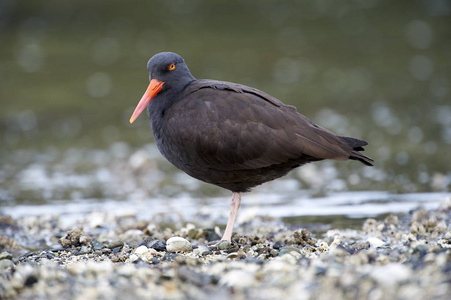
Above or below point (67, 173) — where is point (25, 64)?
above

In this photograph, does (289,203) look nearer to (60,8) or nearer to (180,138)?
(180,138)

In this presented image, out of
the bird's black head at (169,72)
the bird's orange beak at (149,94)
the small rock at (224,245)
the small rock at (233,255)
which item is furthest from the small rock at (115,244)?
the bird's black head at (169,72)

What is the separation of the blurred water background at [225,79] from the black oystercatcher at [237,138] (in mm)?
1601

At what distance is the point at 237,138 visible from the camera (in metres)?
5.24

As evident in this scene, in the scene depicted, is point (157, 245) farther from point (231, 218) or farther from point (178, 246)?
point (231, 218)

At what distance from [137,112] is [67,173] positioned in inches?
165

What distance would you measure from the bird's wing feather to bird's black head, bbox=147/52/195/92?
18.2 inches

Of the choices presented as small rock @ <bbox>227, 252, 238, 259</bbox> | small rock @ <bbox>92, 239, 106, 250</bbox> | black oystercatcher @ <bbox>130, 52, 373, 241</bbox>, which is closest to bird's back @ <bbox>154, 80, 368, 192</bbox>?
black oystercatcher @ <bbox>130, 52, 373, 241</bbox>

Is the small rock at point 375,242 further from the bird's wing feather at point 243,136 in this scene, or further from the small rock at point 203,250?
the small rock at point 203,250

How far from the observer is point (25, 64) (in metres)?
18.4

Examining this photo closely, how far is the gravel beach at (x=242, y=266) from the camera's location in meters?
3.40

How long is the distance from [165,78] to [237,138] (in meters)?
1.07

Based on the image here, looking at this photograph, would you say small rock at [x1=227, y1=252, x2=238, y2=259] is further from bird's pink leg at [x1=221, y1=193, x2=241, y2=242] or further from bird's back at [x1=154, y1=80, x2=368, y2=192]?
bird's back at [x1=154, y1=80, x2=368, y2=192]

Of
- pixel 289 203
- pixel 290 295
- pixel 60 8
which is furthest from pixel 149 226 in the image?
pixel 60 8
